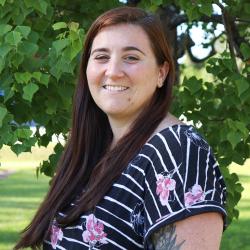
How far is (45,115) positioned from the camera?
403cm

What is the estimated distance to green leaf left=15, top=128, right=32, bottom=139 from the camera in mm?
3525

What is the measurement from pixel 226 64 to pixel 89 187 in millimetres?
2431

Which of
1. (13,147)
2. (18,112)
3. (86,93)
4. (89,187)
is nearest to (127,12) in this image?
(86,93)

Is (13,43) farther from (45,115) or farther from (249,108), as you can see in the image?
(249,108)

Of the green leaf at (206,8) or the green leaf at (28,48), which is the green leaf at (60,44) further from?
the green leaf at (206,8)

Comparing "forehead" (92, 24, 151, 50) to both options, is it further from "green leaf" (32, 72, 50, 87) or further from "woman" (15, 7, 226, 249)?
"green leaf" (32, 72, 50, 87)

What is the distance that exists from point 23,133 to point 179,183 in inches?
70.8

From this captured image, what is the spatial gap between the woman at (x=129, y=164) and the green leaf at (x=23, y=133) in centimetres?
118

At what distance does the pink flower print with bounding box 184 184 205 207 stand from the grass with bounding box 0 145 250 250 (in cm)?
390

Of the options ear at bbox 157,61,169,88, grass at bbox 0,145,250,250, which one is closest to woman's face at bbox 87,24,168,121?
ear at bbox 157,61,169,88

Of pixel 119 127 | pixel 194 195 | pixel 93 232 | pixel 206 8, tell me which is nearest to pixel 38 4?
pixel 206 8

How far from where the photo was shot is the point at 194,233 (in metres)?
1.82

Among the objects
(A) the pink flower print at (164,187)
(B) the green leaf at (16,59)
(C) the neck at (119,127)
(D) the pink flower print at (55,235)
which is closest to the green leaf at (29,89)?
(B) the green leaf at (16,59)

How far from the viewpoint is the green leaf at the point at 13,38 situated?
11.0 feet
